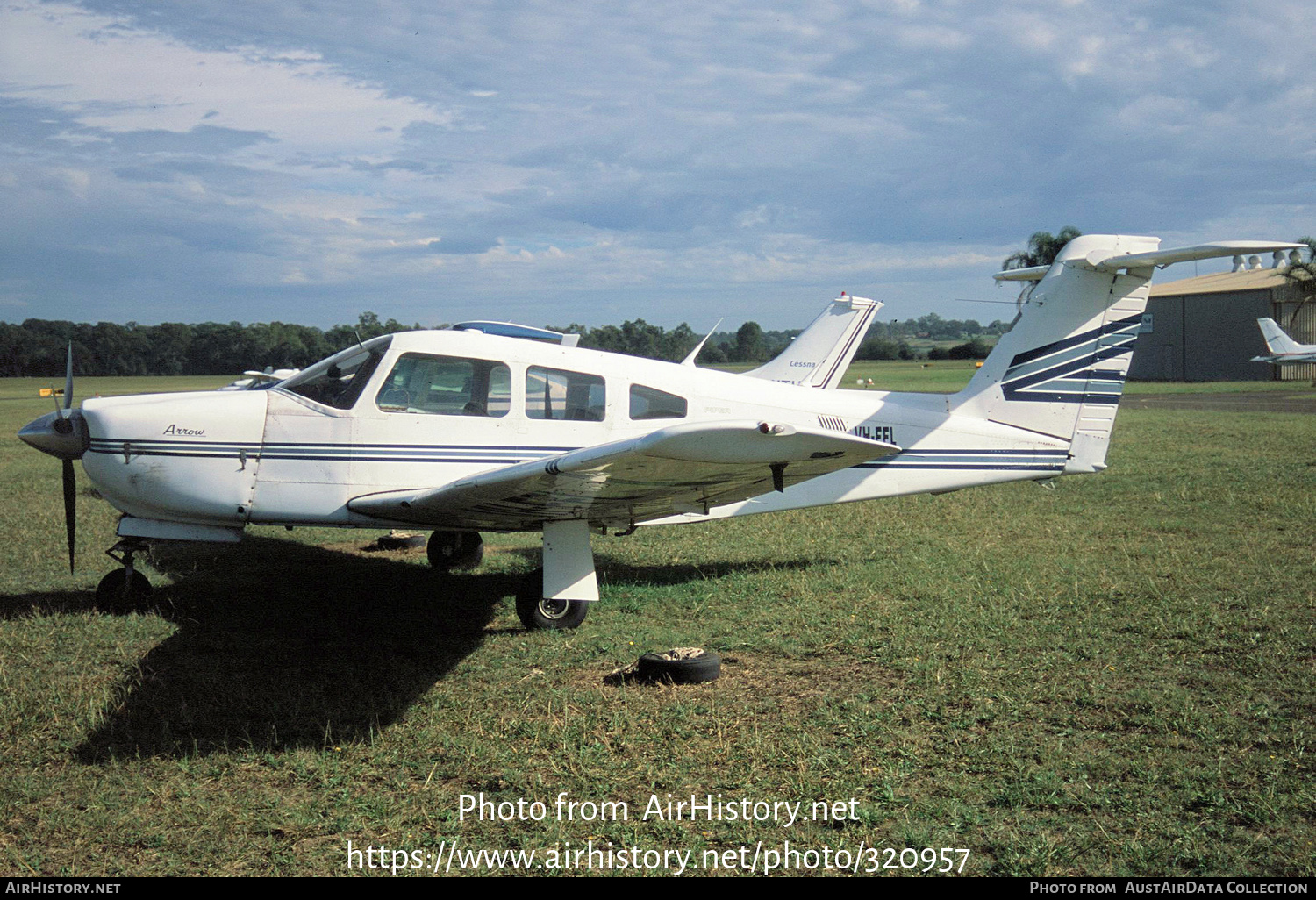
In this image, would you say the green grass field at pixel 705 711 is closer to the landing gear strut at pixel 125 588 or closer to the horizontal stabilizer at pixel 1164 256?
the landing gear strut at pixel 125 588

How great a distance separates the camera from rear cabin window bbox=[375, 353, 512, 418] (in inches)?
272

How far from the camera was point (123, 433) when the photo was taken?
6621 mm

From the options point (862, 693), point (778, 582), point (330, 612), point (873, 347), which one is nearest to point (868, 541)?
point (778, 582)

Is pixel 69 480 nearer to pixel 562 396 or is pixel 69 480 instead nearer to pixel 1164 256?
pixel 562 396

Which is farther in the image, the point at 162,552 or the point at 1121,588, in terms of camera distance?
the point at 162,552

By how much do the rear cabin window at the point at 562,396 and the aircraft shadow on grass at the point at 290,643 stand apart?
182cm

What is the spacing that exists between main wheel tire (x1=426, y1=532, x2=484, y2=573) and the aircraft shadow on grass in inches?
6.7

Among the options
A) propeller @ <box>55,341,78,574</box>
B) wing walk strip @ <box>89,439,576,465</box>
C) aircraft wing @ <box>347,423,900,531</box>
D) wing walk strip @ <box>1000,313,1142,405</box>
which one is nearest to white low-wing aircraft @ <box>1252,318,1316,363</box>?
wing walk strip @ <box>1000,313,1142,405</box>

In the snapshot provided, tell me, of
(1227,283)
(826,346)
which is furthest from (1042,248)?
(826,346)

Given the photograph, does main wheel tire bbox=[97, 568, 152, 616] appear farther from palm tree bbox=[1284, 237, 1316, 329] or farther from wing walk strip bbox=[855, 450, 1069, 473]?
palm tree bbox=[1284, 237, 1316, 329]

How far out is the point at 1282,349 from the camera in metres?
41.8
